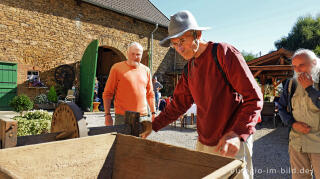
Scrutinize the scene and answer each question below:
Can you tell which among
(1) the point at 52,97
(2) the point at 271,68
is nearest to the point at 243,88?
(2) the point at 271,68

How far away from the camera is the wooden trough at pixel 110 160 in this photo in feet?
3.27

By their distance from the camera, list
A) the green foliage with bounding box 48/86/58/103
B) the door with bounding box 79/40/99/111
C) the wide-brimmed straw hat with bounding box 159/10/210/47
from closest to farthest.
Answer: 1. the wide-brimmed straw hat with bounding box 159/10/210/47
2. the door with bounding box 79/40/99/111
3. the green foliage with bounding box 48/86/58/103

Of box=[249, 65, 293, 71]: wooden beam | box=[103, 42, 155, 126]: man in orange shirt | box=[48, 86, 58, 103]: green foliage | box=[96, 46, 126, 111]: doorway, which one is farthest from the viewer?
box=[96, 46, 126, 111]: doorway

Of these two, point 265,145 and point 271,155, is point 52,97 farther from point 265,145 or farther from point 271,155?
point 271,155

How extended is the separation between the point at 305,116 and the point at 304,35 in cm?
3499

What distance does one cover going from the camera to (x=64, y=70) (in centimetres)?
1014

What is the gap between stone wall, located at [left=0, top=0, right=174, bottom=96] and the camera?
8.71 metres

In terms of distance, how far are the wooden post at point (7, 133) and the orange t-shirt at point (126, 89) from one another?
1784 millimetres

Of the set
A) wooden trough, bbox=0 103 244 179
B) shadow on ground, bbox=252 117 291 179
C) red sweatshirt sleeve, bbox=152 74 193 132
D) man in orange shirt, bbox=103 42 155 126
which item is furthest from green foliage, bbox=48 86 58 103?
red sweatshirt sleeve, bbox=152 74 193 132

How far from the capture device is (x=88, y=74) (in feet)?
29.7

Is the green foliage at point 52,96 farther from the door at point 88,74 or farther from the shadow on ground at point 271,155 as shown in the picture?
the shadow on ground at point 271,155

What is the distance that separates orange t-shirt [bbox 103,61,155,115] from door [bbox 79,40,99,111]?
5361 millimetres

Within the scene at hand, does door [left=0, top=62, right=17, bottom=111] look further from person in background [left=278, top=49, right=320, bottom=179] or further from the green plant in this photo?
person in background [left=278, top=49, right=320, bottom=179]

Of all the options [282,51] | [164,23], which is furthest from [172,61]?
[282,51]
